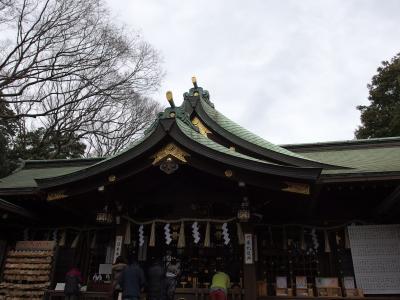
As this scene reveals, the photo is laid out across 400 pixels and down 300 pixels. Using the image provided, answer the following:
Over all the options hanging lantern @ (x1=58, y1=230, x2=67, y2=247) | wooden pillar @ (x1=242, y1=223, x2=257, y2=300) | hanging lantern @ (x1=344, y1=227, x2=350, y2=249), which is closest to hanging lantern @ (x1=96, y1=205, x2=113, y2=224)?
hanging lantern @ (x1=58, y1=230, x2=67, y2=247)

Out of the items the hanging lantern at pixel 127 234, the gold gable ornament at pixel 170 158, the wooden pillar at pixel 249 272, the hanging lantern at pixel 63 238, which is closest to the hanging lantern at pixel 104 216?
the hanging lantern at pixel 127 234

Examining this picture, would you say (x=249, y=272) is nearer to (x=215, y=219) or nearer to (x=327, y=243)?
(x=215, y=219)

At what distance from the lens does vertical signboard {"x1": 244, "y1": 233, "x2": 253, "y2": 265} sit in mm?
8469

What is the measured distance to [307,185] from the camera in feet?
25.5

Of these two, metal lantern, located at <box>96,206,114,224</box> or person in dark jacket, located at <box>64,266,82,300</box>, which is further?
person in dark jacket, located at <box>64,266,82,300</box>

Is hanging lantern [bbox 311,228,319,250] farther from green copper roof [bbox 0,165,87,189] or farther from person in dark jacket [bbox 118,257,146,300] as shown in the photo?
green copper roof [bbox 0,165,87,189]

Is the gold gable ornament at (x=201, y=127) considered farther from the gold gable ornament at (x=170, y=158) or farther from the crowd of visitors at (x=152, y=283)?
the crowd of visitors at (x=152, y=283)

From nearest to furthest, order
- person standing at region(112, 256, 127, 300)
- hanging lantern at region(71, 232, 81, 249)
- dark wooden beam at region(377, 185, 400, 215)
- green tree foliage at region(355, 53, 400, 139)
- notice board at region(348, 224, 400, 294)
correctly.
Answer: dark wooden beam at region(377, 185, 400, 215), person standing at region(112, 256, 127, 300), notice board at region(348, 224, 400, 294), hanging lantern at region(71, 232, 81, 249), green tree foliage at region(355, 53, 400, 139)

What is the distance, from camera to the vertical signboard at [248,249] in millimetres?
8469

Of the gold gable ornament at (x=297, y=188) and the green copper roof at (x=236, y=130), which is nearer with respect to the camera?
the gold gable ornament at (x=297, y=188)

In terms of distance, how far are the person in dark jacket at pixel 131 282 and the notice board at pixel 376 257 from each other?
206 inches

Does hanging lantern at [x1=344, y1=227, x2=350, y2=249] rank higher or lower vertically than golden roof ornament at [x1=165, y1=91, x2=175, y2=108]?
lower

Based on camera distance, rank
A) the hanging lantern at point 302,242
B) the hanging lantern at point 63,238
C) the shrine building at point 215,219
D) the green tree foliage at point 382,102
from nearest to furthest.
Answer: the shrine building at point 215,219, the hanging lantern at point 302,242, the hanging lantern at point 63,238, the green tree foliage at point 382,102

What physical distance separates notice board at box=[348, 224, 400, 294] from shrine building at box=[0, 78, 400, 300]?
2 centimetres
